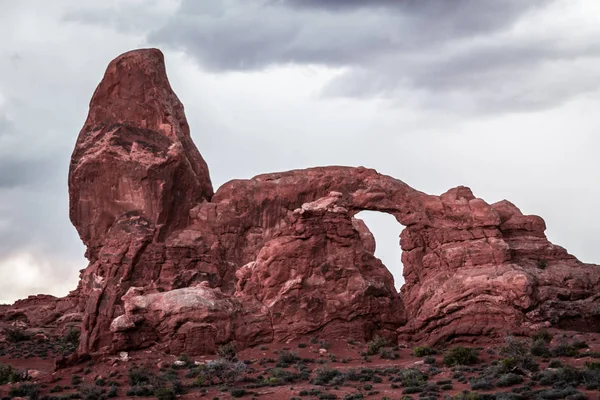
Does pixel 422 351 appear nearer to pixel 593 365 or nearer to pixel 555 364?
pixel 555 364

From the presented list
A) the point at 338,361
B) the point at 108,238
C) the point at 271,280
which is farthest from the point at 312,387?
the point at 108,238

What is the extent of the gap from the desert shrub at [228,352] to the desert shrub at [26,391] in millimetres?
8585

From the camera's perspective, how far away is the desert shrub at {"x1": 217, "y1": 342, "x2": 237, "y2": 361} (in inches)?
1571

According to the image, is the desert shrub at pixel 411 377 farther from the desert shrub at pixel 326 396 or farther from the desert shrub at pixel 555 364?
the desert shrub at pixel 555 364

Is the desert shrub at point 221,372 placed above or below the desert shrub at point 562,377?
above

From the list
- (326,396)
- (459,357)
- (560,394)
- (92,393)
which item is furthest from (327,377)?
(560,394)

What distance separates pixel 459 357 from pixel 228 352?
11.1 m

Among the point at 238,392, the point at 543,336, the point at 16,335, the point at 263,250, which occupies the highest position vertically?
the point at 263,250

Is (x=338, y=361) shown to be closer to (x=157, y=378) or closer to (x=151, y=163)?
(x=157, y=378)

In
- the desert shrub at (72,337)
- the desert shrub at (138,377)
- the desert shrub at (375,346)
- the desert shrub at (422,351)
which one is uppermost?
the desert shrub at (72,337)

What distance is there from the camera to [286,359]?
39.4m

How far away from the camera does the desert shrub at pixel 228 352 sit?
1571 inches

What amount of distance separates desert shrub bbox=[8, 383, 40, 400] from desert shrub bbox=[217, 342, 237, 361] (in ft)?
28.2

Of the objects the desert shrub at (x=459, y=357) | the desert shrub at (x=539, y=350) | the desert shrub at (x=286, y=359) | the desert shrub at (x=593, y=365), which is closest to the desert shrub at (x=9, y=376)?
the desert shrub at (x=286, y=359)
